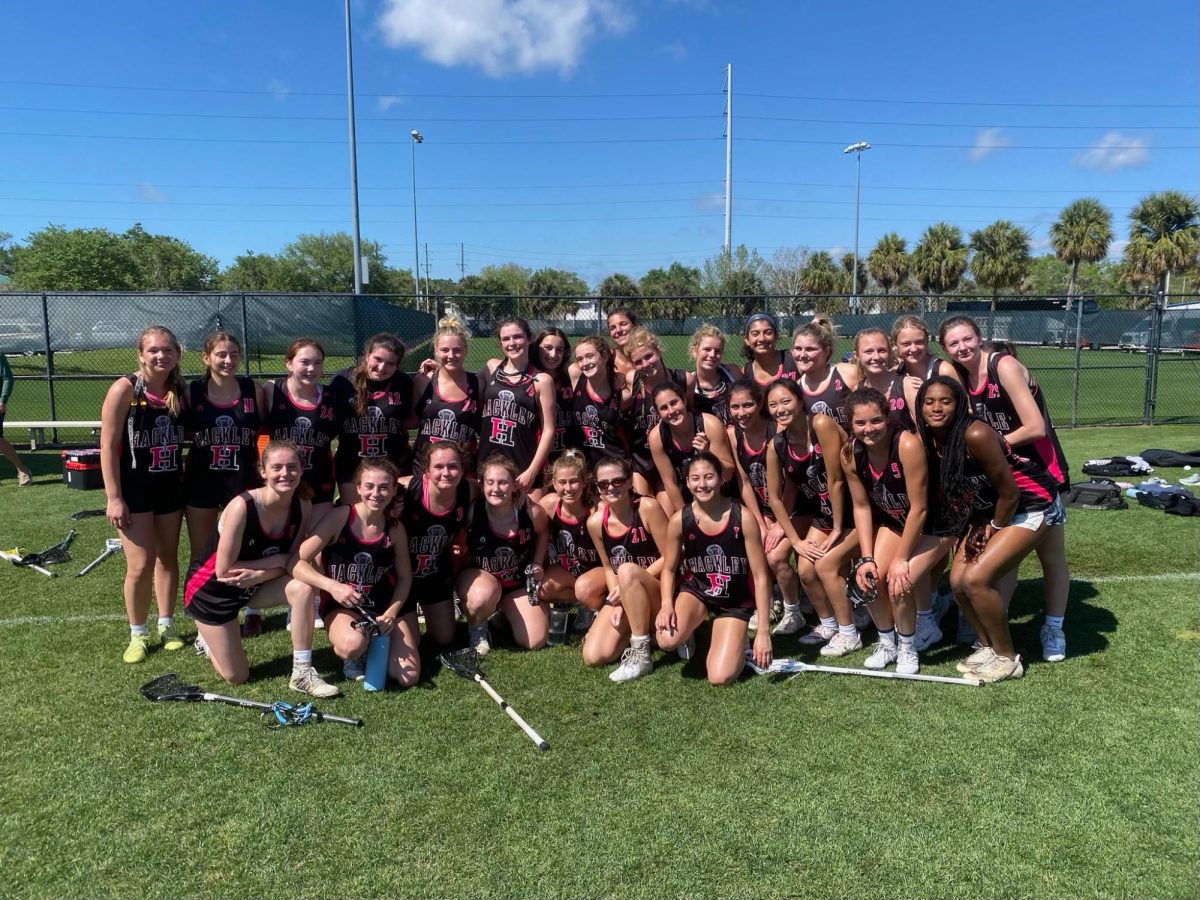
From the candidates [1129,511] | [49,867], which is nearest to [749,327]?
[49,867]

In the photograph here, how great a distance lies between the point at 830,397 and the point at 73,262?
64.9 meters

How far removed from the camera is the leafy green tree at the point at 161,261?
62875mm

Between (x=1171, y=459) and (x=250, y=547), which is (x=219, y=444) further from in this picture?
(x=1171, y=459)

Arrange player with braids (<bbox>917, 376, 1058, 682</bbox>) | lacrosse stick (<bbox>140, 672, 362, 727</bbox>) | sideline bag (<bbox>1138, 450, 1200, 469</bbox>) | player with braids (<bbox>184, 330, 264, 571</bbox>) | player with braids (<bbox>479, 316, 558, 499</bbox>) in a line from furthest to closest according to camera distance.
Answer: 1. sideline bag (<bbox>1138, 450, 1200, 469</bbox>)
2. player with braids (<bbox>479, 316, 558, 499</bbox>)
3. player with braids (<bbox>184, 330, 264, 571</bbox>)
4. player with braids (<bbox>917, 376, 1058, 682</bbox>)
5. lacrosse stick (<bbox>140, 672, 362, 727</bbox>)

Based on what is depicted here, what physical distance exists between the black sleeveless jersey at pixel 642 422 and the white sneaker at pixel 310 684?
7.18 feet

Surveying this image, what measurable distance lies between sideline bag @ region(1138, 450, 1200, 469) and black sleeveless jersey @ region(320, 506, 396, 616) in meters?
9.41

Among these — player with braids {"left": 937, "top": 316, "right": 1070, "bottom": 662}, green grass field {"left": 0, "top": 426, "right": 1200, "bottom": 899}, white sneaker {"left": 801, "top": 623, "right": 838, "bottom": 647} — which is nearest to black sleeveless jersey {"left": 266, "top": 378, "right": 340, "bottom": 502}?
green grass field {"left": 0, "top": 426, "right": 1200, "bottom": 899}

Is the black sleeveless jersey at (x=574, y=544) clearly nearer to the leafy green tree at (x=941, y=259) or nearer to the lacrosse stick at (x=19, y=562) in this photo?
the lacrosse stick at (x=19, y=562)

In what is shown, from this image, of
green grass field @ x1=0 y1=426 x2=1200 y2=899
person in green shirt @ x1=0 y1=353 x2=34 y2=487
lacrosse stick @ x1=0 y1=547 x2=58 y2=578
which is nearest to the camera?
green grass field @ x1=0 y1=426 x2=1200 y2=899

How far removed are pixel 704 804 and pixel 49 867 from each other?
2251mm

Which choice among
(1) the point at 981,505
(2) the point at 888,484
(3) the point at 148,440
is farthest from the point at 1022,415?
(3) the point at 148,440

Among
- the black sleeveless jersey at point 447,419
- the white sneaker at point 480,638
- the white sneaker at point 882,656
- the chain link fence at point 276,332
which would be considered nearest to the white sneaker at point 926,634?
the white sneaker at point 882,656

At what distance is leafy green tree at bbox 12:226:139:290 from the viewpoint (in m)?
53.8

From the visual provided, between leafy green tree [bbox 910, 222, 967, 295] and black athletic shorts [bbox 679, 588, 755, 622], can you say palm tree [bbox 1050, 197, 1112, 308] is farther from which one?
black athletic shorts [bbox 679, 588, 755, 622]
